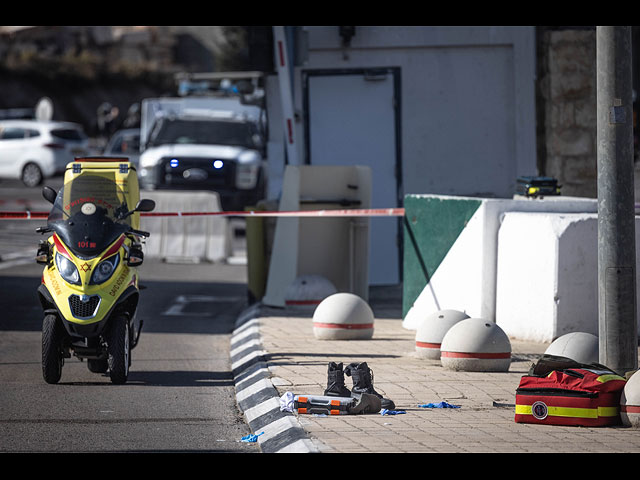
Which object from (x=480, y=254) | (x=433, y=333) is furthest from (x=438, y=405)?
(x=480, y=254)

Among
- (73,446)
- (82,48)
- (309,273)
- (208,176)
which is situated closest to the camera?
A: (73,446)

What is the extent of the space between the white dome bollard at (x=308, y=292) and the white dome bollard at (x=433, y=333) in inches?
138

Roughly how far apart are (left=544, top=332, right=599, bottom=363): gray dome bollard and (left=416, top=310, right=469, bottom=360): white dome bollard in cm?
141

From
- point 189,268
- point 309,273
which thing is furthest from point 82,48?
point 309,273

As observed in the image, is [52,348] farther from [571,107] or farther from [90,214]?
[571,107]

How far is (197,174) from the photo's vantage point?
25312 millimetres

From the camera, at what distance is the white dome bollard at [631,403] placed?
7703 mm

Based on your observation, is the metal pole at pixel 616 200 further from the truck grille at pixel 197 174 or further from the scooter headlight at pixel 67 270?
the truck grille at pixel 197 174

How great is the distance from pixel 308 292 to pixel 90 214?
4.65 m

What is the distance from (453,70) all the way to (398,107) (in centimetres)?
96

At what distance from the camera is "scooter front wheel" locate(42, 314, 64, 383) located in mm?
9602

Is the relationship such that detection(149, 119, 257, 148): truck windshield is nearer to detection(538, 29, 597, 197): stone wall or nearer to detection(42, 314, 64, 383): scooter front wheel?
detection(538, 29, 597, 197): stone wall

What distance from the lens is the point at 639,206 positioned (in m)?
14.0
